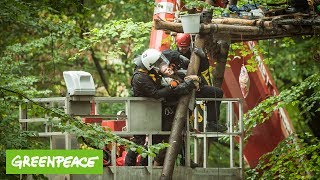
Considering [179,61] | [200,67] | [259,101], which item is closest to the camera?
[200,67]

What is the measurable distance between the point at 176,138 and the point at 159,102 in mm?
616

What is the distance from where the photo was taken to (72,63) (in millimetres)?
31547

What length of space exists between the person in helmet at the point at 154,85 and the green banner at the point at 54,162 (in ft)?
3.79

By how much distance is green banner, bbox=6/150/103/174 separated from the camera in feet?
54.3

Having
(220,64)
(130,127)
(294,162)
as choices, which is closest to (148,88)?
(130,127)

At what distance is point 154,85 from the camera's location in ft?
59.6

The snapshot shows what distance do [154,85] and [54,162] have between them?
2104 mm

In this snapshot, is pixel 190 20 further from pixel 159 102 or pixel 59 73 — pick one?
pixel 59 73

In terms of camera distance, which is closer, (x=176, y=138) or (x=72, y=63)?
(x=176, y=138)

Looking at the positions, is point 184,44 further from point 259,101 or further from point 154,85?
point 259,101

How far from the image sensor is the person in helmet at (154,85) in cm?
1806

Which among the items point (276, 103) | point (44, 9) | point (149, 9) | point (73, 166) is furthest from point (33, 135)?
point (149, 9)

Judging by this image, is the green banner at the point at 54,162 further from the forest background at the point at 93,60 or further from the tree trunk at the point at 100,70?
the tree trunk at the point at 100,70

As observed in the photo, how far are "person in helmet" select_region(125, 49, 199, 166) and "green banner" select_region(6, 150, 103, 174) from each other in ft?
3.79
